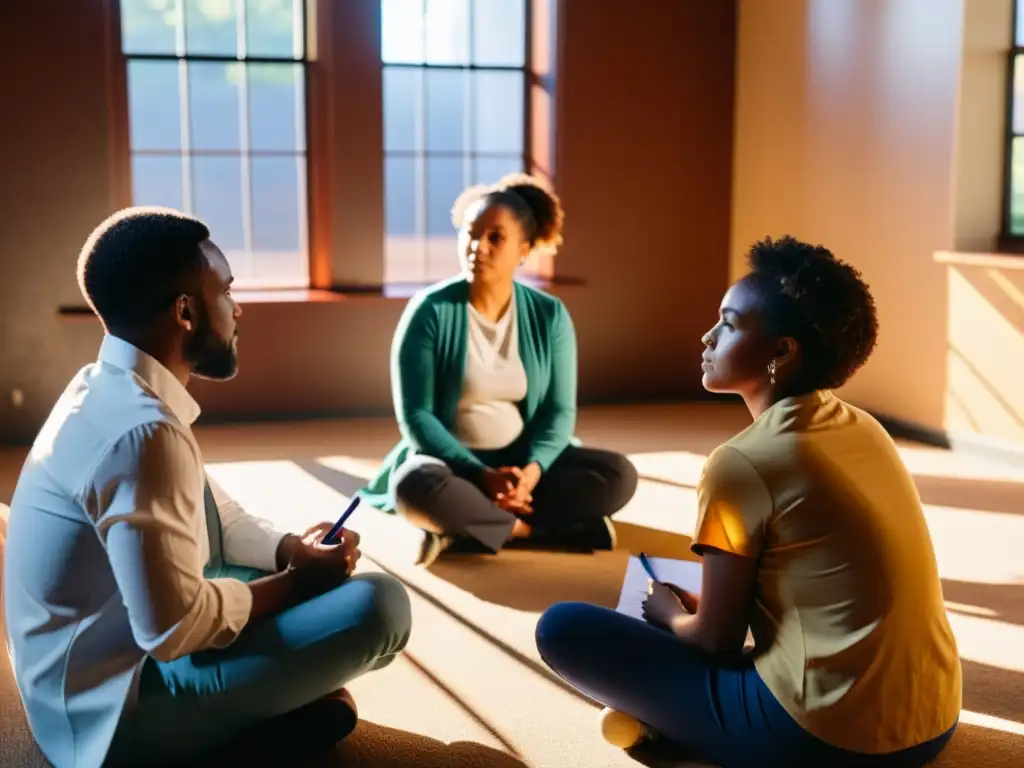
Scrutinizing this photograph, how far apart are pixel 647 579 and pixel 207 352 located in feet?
3.04

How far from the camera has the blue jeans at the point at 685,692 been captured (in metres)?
2.00

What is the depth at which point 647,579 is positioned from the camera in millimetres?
2492

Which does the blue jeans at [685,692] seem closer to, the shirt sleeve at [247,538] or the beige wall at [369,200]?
the shirt sleeve at [247,538]

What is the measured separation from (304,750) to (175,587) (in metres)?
0.62

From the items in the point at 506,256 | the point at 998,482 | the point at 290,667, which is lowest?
the point at 998,482

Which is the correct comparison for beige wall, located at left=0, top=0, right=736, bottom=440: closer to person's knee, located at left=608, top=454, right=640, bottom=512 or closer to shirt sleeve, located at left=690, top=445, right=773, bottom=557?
person's knee, located at left=608, top=454, right=640, bottom=512

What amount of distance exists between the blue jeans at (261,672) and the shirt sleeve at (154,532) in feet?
0.45

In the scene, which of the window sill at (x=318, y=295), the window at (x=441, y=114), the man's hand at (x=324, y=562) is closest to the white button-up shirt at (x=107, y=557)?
the man's hand at (x=324, y=562)

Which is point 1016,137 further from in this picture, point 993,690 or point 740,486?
point 740,486

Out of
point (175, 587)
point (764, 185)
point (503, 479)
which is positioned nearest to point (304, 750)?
point (175, 587)

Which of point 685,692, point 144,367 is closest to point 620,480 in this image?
point 685,692

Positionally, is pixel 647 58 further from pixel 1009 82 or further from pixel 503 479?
pixel 503 479

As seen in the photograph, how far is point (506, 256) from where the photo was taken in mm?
3736

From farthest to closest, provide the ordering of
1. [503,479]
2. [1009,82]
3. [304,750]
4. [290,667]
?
[1009,82]
[503,479]
[304,750]
[290,667]
